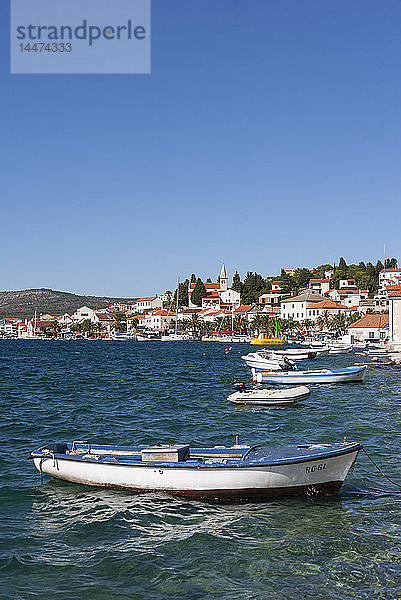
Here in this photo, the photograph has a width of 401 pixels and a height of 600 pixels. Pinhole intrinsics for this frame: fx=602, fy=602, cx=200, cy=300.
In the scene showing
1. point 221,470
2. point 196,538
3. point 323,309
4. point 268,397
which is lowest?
point 196,538

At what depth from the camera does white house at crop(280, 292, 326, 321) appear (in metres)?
149

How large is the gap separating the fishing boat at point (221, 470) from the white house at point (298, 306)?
136 m

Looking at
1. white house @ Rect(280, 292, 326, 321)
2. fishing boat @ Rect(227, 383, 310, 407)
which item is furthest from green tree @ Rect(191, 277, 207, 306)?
fishing boat @ Rect(227, 383, 310, 407)

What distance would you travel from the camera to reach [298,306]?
15088 cm

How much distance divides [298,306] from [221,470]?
139m

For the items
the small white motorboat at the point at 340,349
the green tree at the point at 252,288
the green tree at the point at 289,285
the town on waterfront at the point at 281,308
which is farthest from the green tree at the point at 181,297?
the small white motorboat at the point at 340,349

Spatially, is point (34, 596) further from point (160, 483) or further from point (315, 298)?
point (315, 298)

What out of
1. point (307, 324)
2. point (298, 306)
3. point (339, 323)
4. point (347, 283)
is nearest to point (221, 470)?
point (339, 323)

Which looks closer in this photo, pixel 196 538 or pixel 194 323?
pixel 196 538

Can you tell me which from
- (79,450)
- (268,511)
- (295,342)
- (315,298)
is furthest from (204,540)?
(315,298)

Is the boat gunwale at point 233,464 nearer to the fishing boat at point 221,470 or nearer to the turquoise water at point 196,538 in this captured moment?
the fishing boat at point 221,470

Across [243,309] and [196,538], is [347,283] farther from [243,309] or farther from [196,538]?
[196,538]

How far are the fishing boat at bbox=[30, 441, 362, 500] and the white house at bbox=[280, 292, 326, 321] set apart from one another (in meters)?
136

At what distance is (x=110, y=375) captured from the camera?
2074 inches
